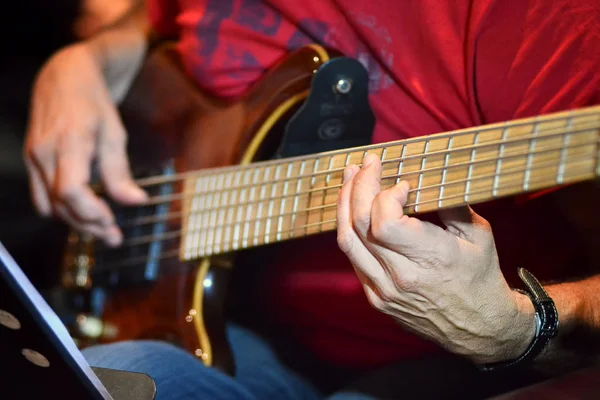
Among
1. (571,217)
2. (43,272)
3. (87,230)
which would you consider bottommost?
(43,272)

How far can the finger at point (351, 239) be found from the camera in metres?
0.45

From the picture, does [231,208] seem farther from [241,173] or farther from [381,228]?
[381,228]

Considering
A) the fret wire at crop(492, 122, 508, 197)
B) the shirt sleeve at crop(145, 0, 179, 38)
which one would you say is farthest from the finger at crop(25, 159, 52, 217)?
the fret wire at crop(492, 122, 508, 197)

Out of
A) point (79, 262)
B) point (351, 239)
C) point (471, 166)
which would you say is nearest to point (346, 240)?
point (351, 239)

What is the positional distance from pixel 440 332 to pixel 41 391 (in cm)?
30

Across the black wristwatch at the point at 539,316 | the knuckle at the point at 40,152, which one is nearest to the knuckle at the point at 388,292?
the black wristwatch at the point at 539,316

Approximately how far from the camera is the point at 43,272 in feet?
3.08

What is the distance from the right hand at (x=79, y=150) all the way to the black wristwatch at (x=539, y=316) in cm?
46

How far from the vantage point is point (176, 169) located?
74 centimetres

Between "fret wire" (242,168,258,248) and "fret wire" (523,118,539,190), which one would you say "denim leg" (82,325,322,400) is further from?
"fret wire" (523,118,539,190)

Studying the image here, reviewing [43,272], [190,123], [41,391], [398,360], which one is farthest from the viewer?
[43,272]

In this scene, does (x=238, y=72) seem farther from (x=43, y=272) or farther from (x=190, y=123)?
(x=43, y=272)

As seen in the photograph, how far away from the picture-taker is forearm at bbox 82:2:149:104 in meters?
0.86

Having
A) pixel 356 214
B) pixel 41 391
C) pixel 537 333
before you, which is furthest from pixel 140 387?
pixel 537 333
